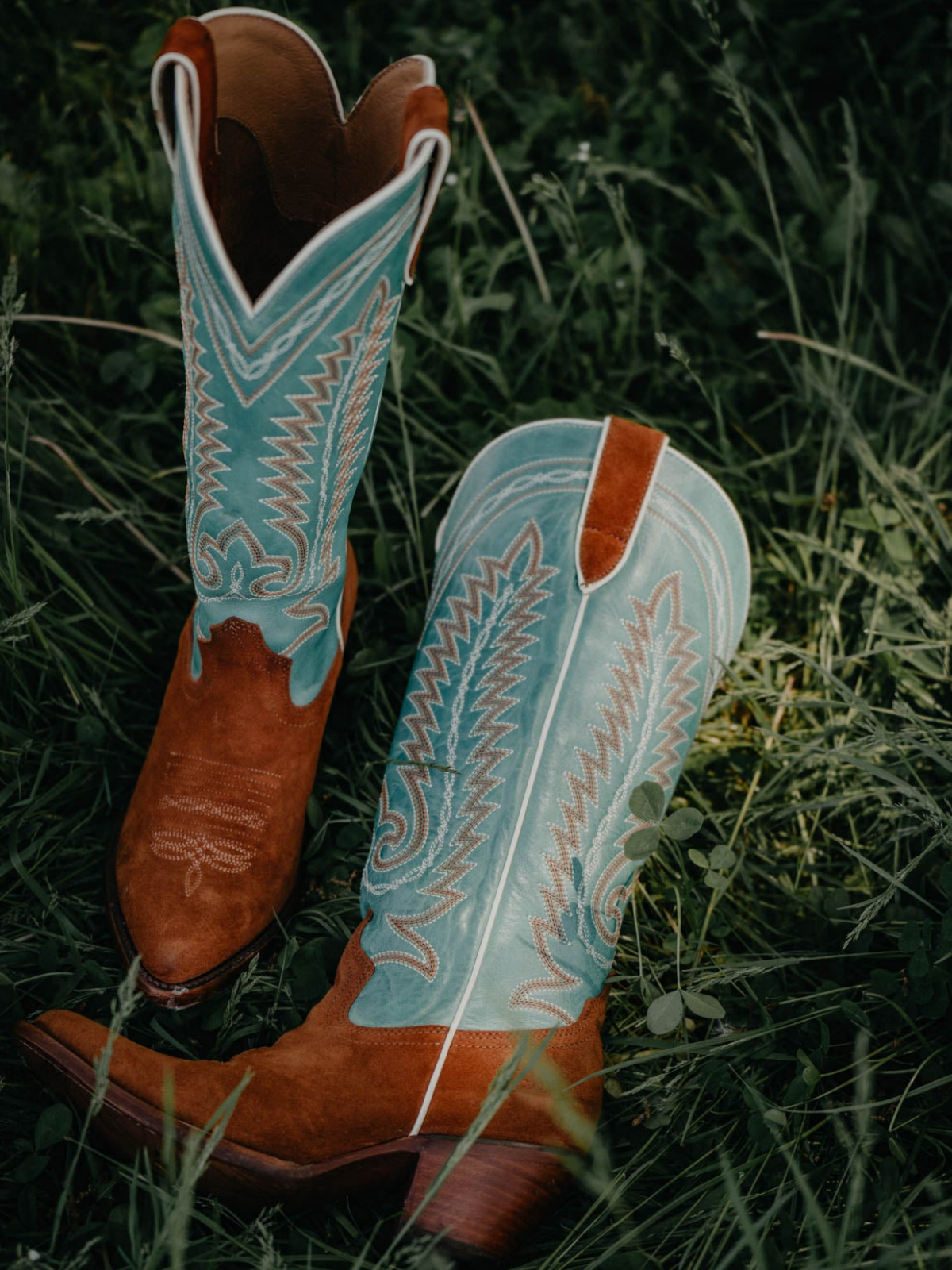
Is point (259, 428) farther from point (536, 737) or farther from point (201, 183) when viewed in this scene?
point (536, 737)

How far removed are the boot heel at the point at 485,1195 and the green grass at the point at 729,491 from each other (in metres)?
0.08

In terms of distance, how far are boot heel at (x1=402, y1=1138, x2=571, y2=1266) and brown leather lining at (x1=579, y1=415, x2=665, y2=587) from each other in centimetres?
66

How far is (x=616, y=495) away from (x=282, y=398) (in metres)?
0.45

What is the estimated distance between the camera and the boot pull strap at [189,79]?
40.0 inches

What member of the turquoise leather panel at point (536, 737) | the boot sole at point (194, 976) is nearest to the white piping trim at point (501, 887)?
the turquoise leather panel at point (536, 737)

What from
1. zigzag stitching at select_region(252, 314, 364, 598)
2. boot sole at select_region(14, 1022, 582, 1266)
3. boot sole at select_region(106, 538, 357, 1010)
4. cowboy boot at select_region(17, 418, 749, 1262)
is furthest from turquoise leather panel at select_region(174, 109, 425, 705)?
boot sole at select_region(14, 1022, 582, 1266)

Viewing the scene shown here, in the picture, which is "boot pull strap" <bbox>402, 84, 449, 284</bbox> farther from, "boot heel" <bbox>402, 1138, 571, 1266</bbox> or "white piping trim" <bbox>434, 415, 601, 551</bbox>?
"boot heel" <bbox>402, 1138, 571, 1266</bbox>

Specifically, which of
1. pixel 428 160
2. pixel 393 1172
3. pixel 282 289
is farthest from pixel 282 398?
pixel 393 1172

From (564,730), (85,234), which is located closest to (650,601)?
(564,730)

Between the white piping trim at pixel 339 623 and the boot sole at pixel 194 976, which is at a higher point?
the white piping trim at pixel 339 623

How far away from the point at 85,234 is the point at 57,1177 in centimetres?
155

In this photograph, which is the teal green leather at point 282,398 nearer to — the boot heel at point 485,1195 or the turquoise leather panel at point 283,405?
the turquoise leather panel at point 283,405

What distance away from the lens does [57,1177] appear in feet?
4.13

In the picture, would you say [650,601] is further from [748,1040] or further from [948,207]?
[948,207]
